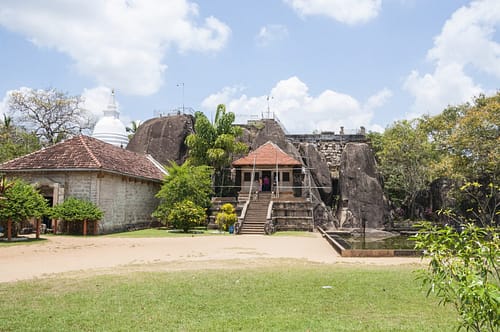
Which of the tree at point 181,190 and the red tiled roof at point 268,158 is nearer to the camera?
the tree at point 181,190

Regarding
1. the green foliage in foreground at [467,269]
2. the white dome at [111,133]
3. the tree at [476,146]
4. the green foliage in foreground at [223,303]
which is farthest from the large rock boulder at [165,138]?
the green foliage in foreground at [467,269]

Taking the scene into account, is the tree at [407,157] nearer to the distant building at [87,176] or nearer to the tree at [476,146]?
the tree at [476,146]

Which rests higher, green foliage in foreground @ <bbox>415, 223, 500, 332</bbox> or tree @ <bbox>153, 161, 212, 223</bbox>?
tree @ <bbox>153, 161, 212, 223</bbox>

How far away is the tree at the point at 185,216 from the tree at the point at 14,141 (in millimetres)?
14034

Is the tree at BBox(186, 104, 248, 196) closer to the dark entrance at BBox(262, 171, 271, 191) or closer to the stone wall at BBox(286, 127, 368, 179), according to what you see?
the dark entrance at BBox(262, 171, 271, 191)

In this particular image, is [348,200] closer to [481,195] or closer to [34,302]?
[481,195]

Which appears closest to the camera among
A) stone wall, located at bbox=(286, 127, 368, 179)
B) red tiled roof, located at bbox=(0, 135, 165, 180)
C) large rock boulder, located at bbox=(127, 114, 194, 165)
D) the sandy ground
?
the sandy ground

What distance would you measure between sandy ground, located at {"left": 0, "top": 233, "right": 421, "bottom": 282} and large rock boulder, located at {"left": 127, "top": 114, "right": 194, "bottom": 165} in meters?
17.3

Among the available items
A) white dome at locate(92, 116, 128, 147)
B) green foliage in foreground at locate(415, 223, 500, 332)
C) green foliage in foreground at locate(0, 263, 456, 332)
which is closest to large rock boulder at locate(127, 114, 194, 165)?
white dome at locate(92, 116, 128, 147)

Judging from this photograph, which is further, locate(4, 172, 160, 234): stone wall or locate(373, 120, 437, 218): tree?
locate(373, 120, 437, 218): tree

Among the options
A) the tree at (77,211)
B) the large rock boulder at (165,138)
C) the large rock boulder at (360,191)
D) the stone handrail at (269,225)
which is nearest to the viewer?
the tree at (77,211)

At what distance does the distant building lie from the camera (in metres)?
20.4

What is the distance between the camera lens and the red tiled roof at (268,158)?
29172mm

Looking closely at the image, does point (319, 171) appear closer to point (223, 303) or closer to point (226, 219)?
point (226, 219)
